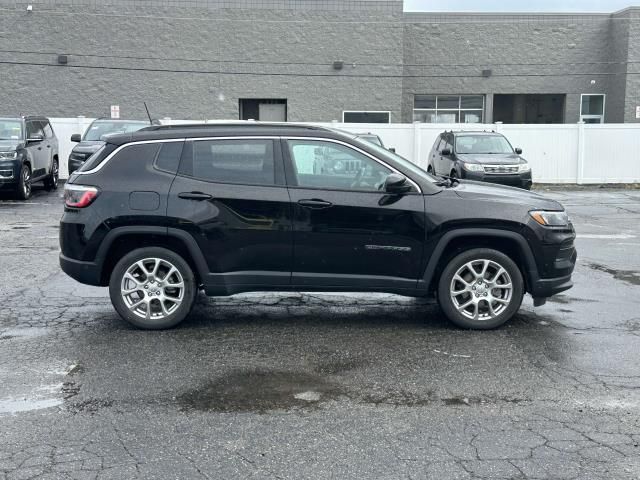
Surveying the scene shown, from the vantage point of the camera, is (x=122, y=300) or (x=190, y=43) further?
(x=190, y=43)

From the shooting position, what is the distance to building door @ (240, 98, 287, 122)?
94.9 ft

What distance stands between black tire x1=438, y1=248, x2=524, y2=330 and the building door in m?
23.0

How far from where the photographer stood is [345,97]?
2878 cm

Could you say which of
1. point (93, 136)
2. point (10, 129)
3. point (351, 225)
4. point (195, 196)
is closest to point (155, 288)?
point (195, 196)

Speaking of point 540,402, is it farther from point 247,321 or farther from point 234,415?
point 247,321

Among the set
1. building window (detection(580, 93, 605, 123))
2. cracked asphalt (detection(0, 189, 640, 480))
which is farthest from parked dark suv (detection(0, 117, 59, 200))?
building window (detection(580, 93, 605, 123))

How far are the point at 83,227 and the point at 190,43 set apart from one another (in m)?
22.9

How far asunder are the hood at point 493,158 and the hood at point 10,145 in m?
10.5

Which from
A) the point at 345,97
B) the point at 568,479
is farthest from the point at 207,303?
the point at 345,97

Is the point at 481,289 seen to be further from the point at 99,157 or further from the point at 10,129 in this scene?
the point at 10,129

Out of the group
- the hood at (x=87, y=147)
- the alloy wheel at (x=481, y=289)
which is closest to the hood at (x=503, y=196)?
the alloy wheel at (x=481, y=289)

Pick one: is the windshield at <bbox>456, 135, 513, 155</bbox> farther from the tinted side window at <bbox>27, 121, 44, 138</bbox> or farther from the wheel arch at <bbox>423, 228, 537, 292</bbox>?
the wheel arch at <bbox>423, 228, 537, 292</bbox>

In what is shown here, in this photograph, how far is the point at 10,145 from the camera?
637 inches

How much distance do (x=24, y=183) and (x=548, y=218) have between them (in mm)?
13469
